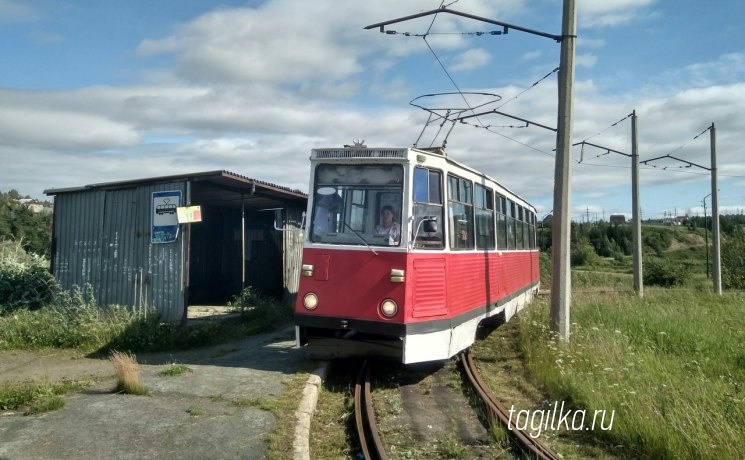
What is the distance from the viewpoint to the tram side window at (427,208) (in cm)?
847

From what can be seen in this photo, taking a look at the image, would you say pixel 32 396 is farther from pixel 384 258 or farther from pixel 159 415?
pixel 384 258

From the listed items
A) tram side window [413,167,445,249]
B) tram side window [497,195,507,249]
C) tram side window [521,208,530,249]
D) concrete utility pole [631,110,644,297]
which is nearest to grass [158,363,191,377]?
tram side window [413,167,445,249]

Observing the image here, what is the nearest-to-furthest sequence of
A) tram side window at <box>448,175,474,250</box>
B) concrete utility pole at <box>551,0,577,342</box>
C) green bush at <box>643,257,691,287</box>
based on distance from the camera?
tram side window at <box>448,175,474,250</box>
concrete utility pole at <box>551,0,577,342</box>
green bush at <box>643,257,691,287</box>

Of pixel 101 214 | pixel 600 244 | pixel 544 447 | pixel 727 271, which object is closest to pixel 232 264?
pixel 101 214

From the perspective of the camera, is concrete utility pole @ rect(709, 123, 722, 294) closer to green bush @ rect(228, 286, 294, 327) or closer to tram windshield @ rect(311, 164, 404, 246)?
green bush @ rect(228, 286, 294, 327)

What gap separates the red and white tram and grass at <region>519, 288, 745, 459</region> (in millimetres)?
1761

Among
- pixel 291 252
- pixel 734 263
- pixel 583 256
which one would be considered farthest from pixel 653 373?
pixel 583 256

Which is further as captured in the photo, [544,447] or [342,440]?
[342,440]

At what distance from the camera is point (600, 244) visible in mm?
68000

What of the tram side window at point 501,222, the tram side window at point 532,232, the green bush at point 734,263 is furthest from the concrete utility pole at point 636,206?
the green bush at point 734,263

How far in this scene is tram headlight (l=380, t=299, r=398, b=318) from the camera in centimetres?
818

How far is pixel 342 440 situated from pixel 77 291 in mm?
8150

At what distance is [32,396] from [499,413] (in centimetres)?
528

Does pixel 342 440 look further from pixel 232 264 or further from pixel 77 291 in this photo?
pixel 232 264
